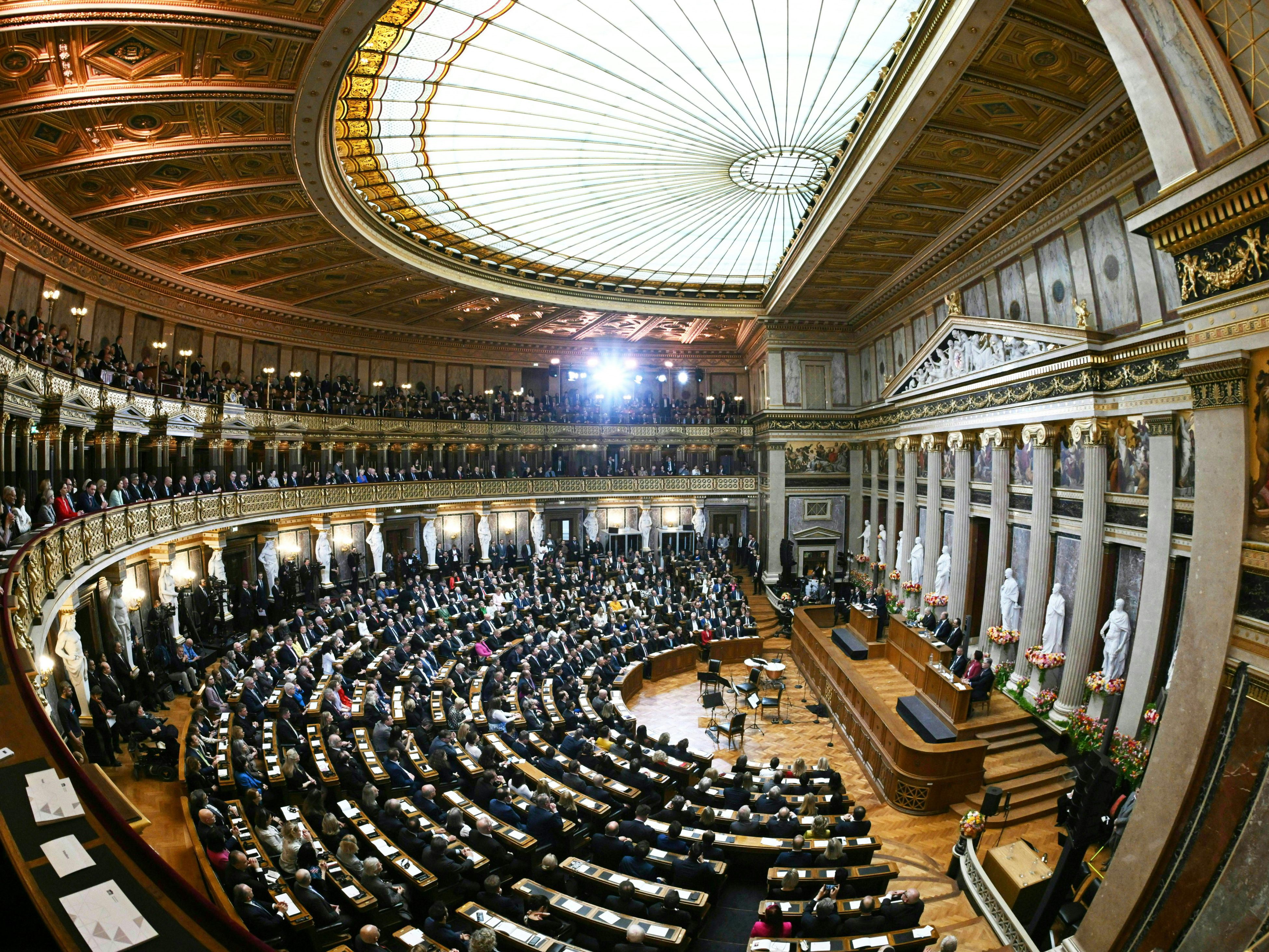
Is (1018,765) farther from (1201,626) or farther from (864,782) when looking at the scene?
(1201,626)

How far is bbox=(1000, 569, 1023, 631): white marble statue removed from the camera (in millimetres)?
17125

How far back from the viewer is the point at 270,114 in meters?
14.4

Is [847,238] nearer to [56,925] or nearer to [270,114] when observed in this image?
[270,114]

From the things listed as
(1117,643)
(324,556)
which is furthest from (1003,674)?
(324,556)

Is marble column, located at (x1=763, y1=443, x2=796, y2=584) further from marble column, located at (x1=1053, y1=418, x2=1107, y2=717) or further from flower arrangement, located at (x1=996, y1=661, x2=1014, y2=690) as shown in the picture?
marble column, located at (x1=1053, y1=418, x2=1107, y2=717)

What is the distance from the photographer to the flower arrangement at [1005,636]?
55.0 feet

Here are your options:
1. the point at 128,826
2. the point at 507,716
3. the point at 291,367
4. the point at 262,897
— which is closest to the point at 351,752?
the point at 507,716

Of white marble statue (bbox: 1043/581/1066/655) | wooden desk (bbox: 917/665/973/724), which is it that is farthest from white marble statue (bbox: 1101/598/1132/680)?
wooden desk (bbox: 917/665/973/724)

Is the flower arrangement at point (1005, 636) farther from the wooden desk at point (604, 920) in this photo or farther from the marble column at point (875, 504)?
the wooden desk at point (604, 920)

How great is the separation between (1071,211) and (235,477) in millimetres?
24520

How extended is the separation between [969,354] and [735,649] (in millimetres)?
12138

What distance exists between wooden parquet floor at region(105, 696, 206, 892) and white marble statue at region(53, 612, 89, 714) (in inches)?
56.8

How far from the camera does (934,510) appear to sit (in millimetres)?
21875

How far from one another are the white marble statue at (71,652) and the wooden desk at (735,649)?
16.8 m
